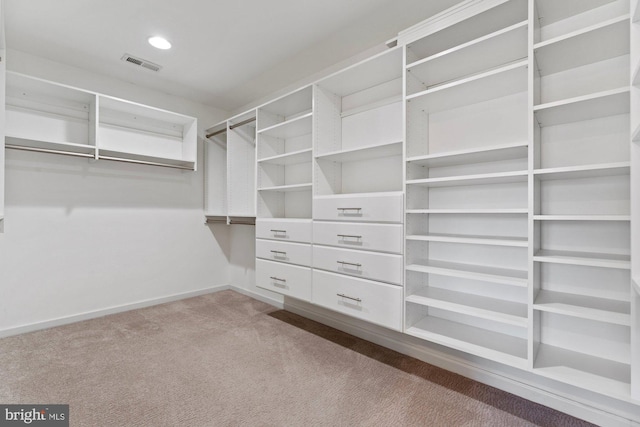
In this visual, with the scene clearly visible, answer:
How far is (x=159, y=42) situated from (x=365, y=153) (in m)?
1.88

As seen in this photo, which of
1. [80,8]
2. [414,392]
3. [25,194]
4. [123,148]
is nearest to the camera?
[414,392]

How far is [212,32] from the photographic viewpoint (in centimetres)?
224

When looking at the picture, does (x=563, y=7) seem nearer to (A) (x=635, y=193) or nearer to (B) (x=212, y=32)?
(A) (x=635, y=193)

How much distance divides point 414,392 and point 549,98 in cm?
182

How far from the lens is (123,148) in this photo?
3078 millimetres

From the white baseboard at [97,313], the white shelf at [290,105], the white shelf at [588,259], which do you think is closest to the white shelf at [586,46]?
the white shelf at [588,259]

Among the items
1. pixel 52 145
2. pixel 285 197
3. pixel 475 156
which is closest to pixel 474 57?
pixel 475 156

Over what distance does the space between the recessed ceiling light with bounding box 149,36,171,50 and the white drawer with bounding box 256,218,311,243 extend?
163 cm

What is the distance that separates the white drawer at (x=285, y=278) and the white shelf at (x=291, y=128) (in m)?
1.21

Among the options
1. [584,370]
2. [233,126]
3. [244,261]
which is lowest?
[584,370]

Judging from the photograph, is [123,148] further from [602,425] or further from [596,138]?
[602,425]

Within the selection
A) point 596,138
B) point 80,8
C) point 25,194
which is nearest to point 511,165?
point 596,138

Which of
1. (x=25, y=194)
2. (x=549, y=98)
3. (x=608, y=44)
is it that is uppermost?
(x=608, y=44)

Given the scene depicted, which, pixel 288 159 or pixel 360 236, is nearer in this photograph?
pixel 360 236
